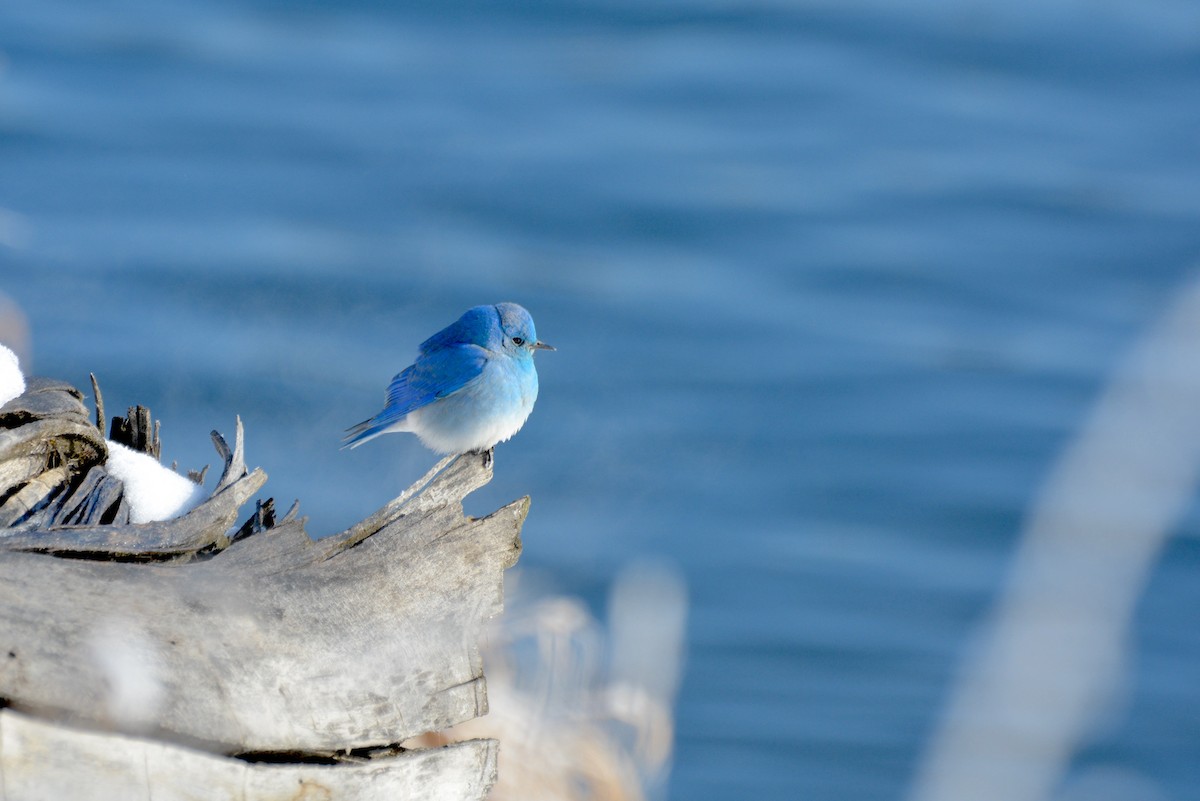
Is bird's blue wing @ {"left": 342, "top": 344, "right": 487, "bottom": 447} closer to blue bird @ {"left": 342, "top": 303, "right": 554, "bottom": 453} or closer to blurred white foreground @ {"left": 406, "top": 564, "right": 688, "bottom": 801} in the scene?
blue bird @ {"left": 342, "top": 303, "right": 554, "bottom": 453}

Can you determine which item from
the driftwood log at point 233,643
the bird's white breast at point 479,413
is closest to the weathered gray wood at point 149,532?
the driftwood log at point 233,643

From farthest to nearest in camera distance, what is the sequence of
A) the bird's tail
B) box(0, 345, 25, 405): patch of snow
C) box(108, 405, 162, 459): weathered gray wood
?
the bird's tail, box(108, 405, 162, 459): weathered gray wood, box(0, 345, 25, 405): patch of snow

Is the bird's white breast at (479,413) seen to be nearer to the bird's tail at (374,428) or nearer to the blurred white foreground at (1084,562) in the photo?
the bird's tail at (374,428)

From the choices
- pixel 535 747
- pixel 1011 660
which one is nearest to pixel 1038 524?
pixel 1011 660

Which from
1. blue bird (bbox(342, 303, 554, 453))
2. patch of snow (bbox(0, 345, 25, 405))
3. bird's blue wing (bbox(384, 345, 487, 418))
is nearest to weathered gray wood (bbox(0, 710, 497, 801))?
patch of snow (bbox(0, 345, 25, 405))

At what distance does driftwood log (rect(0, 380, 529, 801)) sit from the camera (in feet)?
10.4

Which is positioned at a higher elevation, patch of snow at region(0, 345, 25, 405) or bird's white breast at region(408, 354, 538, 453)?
bird's white breast at region(408, 354, 538, 453)

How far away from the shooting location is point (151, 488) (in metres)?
3.97

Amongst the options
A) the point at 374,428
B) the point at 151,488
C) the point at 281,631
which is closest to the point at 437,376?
the point at 374,428

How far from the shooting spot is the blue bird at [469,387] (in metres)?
4.99

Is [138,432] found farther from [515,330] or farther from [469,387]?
[515,330]

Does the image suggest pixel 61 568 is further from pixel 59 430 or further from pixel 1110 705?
pixel 1110 705

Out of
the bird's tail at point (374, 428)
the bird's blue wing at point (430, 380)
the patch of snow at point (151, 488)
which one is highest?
the bird's blue wing at point (430, 380)

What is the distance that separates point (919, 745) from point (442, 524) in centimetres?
658
